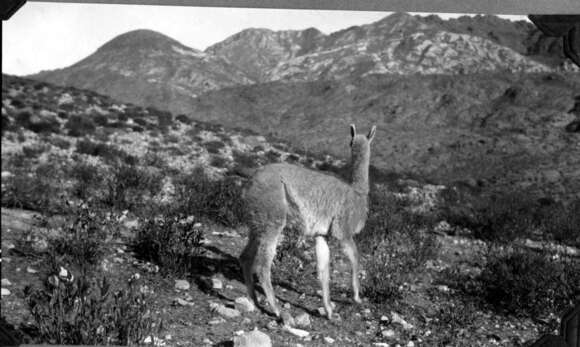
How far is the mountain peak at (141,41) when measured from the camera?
4.47 metres

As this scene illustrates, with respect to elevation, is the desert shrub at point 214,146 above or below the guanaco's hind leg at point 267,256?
above

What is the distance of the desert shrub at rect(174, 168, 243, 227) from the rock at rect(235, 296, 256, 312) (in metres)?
0.68

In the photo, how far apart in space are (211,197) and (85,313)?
1.60 metres

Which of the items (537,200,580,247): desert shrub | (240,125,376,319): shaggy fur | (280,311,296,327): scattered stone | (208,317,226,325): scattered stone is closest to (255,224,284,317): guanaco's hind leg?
(240,125,376,319): shaggy fur

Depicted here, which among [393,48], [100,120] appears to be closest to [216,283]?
[393,48]

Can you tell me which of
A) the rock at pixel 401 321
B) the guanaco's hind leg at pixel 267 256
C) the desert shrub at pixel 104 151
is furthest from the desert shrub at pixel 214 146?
the rock at pixel 401 321

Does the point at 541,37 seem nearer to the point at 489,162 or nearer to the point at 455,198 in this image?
the point at 455,198

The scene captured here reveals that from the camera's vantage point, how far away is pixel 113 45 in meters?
4.66

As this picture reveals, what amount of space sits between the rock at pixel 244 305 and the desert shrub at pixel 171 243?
1.78ft

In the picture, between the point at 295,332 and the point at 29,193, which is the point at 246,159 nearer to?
the point at 295,332

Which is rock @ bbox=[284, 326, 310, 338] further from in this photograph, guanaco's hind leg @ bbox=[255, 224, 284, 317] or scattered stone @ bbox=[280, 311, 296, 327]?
guanaco's hind leg @ bbox=[255, 224, 284, 317]

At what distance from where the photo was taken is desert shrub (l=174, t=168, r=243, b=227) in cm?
468

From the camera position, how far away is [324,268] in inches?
161

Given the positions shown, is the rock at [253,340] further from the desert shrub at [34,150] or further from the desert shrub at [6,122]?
the desert shrub at [6,122]
